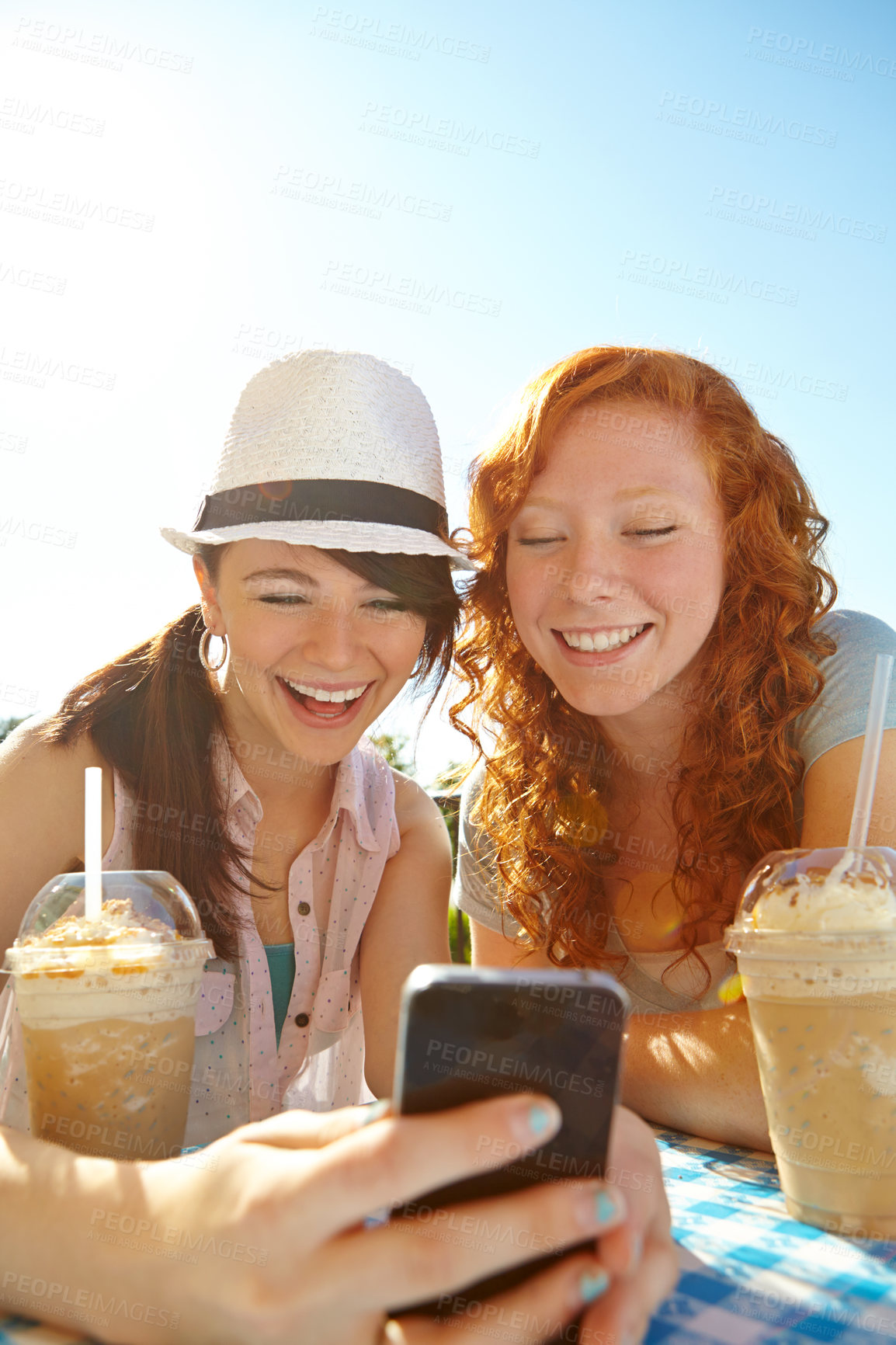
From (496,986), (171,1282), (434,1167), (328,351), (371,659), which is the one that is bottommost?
(171,1282)

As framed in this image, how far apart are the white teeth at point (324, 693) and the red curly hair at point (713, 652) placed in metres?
0.46

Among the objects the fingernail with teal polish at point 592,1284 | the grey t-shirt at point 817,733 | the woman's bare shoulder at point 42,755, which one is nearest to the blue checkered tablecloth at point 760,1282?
the fingernail with teal polish at point 592,1284

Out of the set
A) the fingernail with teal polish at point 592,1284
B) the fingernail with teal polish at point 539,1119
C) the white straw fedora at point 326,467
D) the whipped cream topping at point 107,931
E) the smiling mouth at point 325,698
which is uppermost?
the white straw fedora at point 326,467

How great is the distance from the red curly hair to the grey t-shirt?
37 millimetres

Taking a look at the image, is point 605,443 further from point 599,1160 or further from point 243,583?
point 599,1160

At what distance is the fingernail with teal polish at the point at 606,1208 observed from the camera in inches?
32.8

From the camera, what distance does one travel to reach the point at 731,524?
215cm

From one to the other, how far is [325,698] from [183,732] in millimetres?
365

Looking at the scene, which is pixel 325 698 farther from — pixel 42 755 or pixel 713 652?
pixel 713 652

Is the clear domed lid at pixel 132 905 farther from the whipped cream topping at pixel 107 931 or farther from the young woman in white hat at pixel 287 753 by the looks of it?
the young woman in white hat at pixel 287 753

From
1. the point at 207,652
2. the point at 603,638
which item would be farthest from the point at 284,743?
the point at 603,638

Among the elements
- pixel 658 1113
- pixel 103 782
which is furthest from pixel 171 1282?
pixel 103 782

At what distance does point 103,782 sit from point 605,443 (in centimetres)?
136

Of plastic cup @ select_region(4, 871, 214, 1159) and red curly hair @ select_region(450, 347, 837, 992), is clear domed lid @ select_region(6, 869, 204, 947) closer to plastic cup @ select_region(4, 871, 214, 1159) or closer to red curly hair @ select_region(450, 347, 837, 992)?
plastic cup @ select_region(4, 871, 214, 1159)
